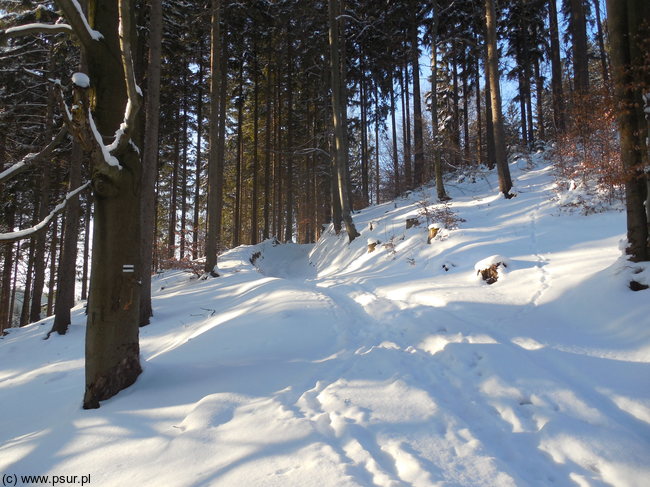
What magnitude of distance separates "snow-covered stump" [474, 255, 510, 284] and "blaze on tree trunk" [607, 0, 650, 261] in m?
1.99

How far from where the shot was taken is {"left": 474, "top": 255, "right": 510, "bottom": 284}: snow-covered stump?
20.7ft

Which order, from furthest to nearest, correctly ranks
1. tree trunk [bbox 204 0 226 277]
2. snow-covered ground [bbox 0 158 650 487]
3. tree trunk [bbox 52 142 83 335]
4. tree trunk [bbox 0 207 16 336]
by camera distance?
tree trunk [bbox 0 207 16 336] < tree trunk [bbox 204 0 226 277] < tree trunk [bbox 52 142 83 335] < snow-covered ground [bbox 0 158 650 487]

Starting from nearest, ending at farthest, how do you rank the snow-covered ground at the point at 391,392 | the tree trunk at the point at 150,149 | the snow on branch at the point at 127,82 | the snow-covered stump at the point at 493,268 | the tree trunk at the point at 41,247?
the snow-covered ground at the point at 391,392 < the snow on branch at the point at 127,82 < the snow-covered stump at the point at 493,268 < the tree trunk at the point at 150,149 < the tree trunk at the point at 41,247

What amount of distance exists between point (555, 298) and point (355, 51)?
18.1 m

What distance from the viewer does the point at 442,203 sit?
12852mm

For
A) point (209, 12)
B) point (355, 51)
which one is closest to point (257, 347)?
point (209, 12)

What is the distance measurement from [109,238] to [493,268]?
20.5 feet

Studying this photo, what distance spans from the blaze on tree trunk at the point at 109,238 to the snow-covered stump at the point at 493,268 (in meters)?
5.93

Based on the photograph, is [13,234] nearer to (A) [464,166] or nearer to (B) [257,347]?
(B) [257,347]

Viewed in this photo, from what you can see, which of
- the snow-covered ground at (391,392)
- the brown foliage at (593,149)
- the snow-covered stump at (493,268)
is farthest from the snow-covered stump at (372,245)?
the brown foliage at (593,149)

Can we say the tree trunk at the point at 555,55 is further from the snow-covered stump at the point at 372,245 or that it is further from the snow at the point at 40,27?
the snow at the point at 40,27

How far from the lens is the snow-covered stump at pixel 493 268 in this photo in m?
6.30

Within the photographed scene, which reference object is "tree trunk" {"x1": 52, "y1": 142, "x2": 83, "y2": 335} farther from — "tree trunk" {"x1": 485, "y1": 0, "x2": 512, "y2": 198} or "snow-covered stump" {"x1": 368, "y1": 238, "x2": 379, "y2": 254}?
"tree trunk" {"x1": 485, "y1": 0, "x2": 512, "y2": 198}

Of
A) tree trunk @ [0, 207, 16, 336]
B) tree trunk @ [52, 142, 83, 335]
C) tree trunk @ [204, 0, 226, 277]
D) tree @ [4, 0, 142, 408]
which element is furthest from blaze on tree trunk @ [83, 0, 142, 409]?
tree trunk @ [0, 207, 16, 336]
